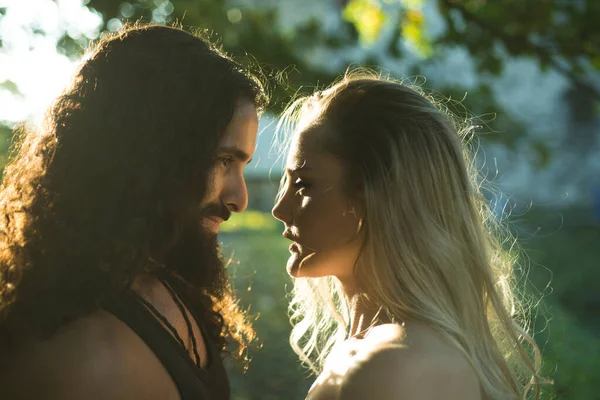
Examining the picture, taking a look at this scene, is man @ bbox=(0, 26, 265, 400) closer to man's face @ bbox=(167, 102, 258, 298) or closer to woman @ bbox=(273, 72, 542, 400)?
man's face @ bbox=(167, 102, 258, 298)

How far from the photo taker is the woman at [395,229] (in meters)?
2.25

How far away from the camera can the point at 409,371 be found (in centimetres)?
205

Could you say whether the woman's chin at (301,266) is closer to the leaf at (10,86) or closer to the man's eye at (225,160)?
the man's eye at (225,160)

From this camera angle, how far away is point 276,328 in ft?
22.3

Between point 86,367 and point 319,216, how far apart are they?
0.87m

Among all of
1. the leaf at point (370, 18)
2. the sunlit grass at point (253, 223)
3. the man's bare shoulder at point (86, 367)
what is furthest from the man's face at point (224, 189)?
the sunlit grass at point (253, 223)

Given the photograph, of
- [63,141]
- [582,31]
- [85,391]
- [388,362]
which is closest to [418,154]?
[388,362]

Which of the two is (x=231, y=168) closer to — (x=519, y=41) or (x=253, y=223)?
(x=519, y=41)

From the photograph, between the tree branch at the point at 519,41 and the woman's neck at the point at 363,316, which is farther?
the tree branch at the point at 519,41

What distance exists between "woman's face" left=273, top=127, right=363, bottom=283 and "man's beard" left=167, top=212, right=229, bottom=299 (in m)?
0.25

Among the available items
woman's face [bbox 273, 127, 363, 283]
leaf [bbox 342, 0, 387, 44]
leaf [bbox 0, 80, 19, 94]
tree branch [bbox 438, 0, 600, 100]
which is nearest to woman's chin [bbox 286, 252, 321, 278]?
woman's face [bbox 273, 127, 363, 283]

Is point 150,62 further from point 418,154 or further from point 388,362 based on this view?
point 388,362

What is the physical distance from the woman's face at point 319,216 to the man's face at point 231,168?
19 centimetres

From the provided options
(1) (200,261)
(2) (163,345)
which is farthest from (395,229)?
(2) (163,345)
